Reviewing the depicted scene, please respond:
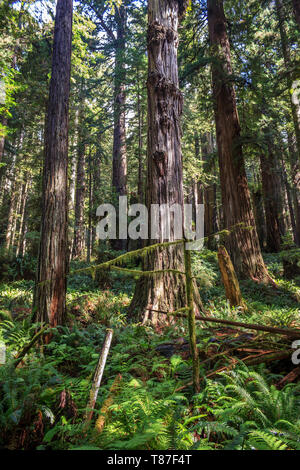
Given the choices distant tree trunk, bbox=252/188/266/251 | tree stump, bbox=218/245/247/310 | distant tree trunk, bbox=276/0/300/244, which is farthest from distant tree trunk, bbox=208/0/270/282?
distant tree trunk, bbox=252/188/266/251

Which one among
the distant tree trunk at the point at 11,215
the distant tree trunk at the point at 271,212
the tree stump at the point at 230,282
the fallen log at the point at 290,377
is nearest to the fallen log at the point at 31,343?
the fallen log at the point at 290,377

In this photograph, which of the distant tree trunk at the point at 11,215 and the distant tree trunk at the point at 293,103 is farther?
the distant tree trunk at the point at 11,215

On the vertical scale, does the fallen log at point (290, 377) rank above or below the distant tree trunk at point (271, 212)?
below

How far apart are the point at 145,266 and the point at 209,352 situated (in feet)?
7.57

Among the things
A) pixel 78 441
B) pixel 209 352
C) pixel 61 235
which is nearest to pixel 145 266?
pixel 61 235

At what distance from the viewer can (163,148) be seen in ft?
15.9

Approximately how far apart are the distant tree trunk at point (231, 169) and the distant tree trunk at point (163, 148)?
341 centimetres

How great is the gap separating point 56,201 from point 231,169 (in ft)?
19.0

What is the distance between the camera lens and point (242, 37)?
30.1 feet

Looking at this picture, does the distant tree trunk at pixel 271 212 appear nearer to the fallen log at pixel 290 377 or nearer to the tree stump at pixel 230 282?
the tree stump at pixel 230 282

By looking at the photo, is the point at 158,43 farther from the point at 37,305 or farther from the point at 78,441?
the point at 78,441

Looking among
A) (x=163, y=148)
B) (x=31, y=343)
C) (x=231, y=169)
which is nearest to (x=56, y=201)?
(x=163, y=148)

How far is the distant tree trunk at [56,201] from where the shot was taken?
13.8 ft

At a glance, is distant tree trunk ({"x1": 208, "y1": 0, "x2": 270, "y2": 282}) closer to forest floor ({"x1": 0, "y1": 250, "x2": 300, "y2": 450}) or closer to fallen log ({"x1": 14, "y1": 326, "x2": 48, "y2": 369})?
forest floor ({"x1": 0, "y1": 250, "x2": 300, "y2": 450})
